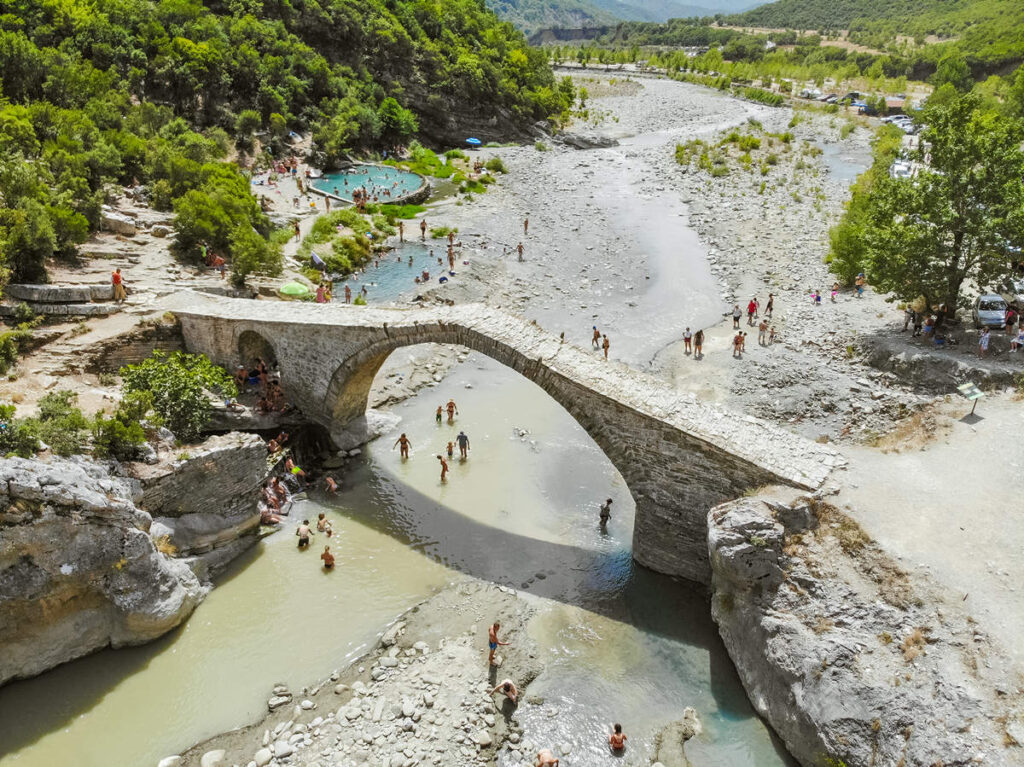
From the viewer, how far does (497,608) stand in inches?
697

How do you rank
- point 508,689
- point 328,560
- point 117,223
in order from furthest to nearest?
point 117,223
point 328,560
point 508,689

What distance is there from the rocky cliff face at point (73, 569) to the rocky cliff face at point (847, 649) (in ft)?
45.6

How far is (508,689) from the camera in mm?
15164

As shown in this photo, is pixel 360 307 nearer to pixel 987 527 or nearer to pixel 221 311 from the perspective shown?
pixel 221 311

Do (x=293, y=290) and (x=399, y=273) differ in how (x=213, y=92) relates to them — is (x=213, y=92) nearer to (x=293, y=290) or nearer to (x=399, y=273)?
(x=399, y=273)

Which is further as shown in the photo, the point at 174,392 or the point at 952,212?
the point at 952,212

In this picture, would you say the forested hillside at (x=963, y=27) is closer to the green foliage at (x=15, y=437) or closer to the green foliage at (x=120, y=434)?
the green foliage at (x=120, y=434)

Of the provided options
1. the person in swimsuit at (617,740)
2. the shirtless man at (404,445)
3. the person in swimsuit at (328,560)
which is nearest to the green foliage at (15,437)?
the person in swimsuit at (328,560)

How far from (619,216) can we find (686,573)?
124 feet

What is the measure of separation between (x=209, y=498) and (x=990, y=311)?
29043 mm

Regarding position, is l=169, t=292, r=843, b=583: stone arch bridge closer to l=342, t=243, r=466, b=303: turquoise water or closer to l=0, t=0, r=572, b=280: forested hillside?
l=0, t=0, r=572, b=280: forested hillside

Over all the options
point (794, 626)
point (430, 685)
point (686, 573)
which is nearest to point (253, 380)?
point (430, 685)

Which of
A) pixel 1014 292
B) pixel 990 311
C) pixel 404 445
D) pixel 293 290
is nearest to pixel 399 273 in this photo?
pixel 293 290

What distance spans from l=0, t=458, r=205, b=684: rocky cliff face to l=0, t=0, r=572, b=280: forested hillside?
479 inches
